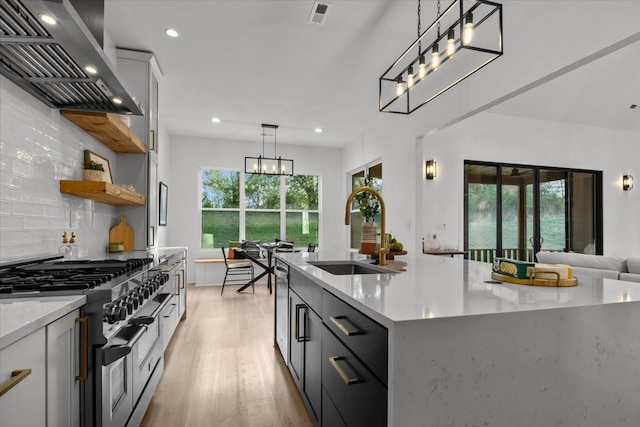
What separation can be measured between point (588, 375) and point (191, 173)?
6762 mm

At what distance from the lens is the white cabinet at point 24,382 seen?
807 millimetres

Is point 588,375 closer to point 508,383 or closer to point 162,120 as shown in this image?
point 508,383

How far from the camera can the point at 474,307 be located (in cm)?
98

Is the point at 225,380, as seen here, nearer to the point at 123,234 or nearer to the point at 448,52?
the point at 123,234

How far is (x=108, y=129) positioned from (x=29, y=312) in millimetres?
2071

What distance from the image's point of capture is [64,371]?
1099mm

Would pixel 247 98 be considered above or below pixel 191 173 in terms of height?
above

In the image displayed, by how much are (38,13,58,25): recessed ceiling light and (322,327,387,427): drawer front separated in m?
1.63

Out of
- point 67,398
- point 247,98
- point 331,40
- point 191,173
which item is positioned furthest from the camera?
point 191,173

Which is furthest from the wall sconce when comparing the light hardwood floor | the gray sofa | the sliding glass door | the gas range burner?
the gas range burner

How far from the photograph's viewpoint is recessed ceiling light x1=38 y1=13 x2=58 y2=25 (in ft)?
4.03

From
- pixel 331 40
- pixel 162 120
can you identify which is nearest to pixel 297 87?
pixel 331 40

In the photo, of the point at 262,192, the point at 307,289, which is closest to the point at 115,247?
the point at 307,289

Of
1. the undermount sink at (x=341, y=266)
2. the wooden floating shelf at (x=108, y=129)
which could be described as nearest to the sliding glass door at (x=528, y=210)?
the undermount sink at (x=341, y=266)
